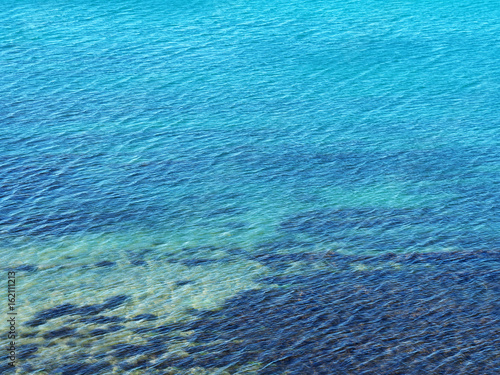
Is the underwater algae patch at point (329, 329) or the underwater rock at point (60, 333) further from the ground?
the underwater rock at point (60, 333)

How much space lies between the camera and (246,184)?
28.9 m

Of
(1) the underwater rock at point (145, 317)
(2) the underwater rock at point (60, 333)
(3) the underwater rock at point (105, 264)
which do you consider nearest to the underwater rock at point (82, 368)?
(2) the underwater rock at point (60, 333)

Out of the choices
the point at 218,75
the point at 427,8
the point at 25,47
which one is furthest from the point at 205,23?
the point at 427,8

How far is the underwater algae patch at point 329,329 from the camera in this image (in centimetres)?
1892

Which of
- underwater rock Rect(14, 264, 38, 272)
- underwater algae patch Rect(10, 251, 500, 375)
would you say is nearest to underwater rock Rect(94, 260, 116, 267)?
underwater rock Rect(14, 264, 38, 272)

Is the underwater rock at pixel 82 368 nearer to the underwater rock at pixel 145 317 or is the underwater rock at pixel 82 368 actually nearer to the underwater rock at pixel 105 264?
the underwater rock at pixel 145 317

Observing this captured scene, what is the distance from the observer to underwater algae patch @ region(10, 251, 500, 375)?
62.1 ft

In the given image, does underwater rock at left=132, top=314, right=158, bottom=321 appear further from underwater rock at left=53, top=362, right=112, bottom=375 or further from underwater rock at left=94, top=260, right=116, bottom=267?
underwater rock at left=94, top=260, right=116, bottom=267

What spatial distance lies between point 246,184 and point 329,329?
9759 millimetres

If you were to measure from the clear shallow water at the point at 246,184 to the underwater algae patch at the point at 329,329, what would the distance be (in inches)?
2.5

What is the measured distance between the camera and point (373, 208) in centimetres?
2709

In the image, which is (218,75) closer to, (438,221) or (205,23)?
(205,23)

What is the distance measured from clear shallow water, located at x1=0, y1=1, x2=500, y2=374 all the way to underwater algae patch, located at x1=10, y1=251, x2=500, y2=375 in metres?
0.06

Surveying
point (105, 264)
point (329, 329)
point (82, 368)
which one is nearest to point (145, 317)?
point (82, 368)
